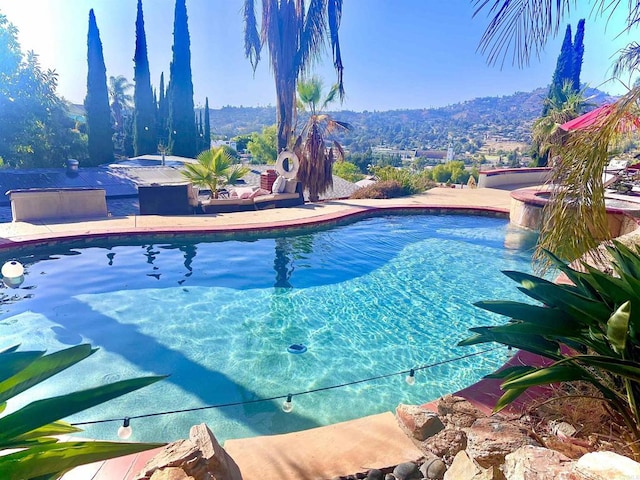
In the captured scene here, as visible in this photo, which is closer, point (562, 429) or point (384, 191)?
point (562, 429)

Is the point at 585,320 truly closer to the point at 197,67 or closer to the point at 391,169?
the point at 391,169

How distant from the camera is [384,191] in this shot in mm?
15898

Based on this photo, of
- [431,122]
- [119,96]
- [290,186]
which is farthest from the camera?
[431,122]

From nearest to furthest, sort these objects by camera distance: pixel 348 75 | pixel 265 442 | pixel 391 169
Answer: pixel 265 442
pixel 348 75
pixel 391 169

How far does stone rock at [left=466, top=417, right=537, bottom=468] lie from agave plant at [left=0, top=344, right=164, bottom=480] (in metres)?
1.74

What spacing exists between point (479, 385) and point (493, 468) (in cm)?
172

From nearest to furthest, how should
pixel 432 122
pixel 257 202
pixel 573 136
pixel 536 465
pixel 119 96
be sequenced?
pixel 536 465 < pixel 573 136 < pixel 257 202 < pixel 119 96 < pixel 432 122

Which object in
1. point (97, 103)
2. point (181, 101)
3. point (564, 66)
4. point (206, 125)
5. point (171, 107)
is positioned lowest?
point (97, 103)

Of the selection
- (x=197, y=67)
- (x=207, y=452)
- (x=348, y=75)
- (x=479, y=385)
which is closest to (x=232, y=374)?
(x=207, y=452)

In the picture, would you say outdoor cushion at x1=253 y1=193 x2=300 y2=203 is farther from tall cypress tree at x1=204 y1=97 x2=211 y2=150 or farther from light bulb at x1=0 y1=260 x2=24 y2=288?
tall cypress tree at x1=204 y1=97 x2=211 y2=150

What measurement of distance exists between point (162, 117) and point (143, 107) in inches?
111

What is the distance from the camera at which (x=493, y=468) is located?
1940 millimetres

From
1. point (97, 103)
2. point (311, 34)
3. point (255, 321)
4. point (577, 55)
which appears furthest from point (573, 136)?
point (577, 55)

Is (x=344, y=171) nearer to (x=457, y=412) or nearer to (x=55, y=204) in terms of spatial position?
(x=55, y=204)
